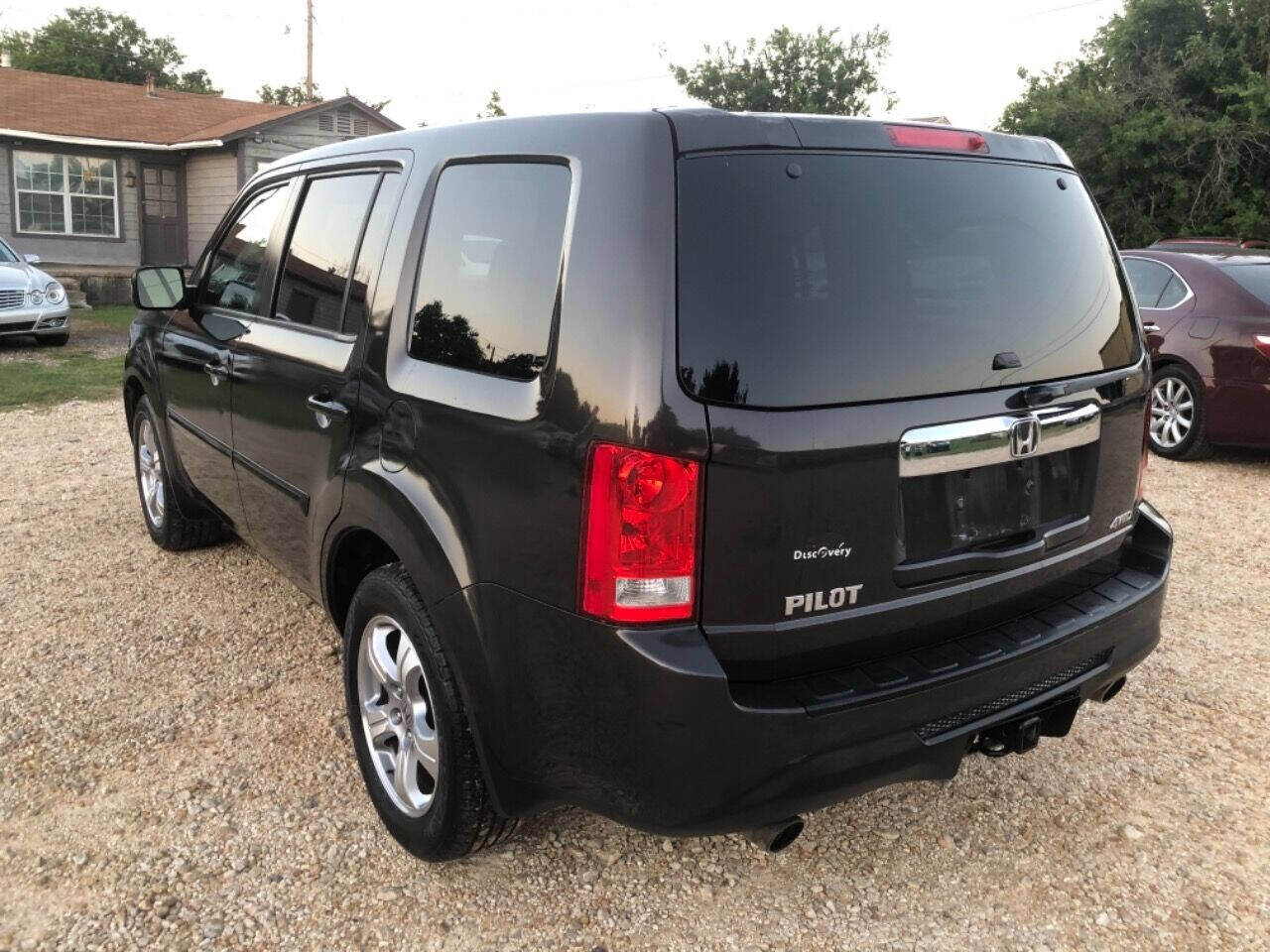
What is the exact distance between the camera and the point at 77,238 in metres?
22.0

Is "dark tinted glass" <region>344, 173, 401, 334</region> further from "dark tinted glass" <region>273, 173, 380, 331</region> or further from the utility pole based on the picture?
the utility pole

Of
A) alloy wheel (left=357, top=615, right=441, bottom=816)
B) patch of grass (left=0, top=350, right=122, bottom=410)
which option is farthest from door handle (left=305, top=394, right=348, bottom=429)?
patch of grass (left=0, top=350, right=122, bottom=410)

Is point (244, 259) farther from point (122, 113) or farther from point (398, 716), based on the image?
point (122, 113)

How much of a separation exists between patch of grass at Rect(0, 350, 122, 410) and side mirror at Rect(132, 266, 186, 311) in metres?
6.25

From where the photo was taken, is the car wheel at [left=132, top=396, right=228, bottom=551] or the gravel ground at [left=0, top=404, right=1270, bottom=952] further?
the car wheel at [left=132, top=396, right=228, bottom=551]

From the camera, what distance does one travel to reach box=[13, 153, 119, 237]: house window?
2130 cm

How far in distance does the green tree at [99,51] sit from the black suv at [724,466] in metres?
52.8

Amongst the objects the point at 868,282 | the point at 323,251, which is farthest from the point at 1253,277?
the point at 323,251

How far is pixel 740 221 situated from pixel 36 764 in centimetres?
273

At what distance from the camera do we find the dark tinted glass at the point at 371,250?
290 cm

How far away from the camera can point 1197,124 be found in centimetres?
1962

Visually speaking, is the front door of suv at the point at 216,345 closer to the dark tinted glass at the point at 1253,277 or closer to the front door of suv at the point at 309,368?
the front door of suv at the point at 309,368

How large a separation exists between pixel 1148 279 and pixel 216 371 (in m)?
7.23

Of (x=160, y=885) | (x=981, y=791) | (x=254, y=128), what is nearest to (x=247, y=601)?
(x=160, y=885)
